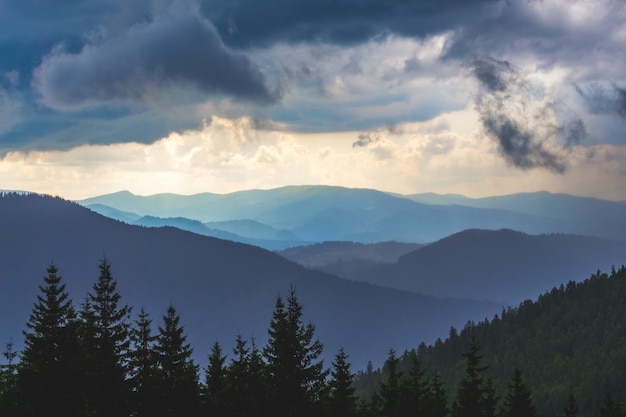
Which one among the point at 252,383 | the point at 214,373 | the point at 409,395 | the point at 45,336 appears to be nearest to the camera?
the point at 45,336

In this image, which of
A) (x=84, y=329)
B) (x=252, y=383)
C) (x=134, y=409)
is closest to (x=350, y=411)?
(x=252, y=383)

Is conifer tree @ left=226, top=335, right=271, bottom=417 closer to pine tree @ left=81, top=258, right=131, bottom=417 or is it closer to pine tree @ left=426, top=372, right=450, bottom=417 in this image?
pine tree @ left=81, top=258, right=131, bottom=417

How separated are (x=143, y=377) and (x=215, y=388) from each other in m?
12.1

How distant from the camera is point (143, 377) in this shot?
42.3 meters

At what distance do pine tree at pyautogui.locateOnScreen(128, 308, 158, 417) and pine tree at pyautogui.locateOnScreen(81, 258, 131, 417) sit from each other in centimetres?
50

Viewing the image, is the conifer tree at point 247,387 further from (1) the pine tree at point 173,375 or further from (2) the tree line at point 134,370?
(1) the pine tree at point 173,375

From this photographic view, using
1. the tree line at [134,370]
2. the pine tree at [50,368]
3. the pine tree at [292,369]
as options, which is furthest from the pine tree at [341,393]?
the pine tree at [50,368]

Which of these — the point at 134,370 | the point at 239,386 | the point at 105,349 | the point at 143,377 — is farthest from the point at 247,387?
the point at 105,349

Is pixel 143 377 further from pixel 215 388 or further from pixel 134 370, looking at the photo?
pixel 215 388

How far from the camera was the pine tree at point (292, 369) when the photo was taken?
43.2 m

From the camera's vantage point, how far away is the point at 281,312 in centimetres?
4397

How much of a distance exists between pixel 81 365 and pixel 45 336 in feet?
7.99

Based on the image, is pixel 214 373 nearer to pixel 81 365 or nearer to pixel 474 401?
pixel 81 365

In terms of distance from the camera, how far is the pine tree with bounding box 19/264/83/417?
39406 millimetres
